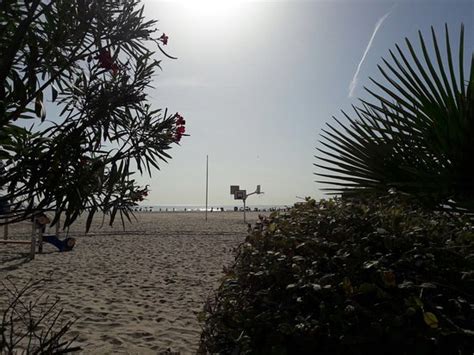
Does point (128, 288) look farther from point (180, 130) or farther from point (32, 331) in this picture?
point (32, 331)

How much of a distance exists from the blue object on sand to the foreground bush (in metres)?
9.63

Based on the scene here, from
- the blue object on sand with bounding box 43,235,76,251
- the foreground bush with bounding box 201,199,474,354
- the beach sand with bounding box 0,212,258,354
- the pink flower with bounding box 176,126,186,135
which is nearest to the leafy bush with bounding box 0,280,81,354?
the beach sand with bounding box 0,212,258,354

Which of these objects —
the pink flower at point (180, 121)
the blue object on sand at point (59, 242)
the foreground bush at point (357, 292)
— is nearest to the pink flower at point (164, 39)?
the pink flower at point (180, 121)

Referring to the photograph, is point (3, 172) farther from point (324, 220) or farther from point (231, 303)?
point (324, 220)

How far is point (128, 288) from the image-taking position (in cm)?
620

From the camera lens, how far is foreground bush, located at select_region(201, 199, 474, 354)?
1623mm

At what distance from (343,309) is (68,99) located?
A: 8.30ft

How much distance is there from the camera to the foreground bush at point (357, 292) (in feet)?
5.32

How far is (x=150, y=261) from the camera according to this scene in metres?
9.20

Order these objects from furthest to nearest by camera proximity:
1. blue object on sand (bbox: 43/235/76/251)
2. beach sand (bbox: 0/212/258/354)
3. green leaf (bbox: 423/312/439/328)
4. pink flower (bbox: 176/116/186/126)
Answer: blue object on sand (bbox: 43/235/76/251) → beach sand (bbox: 0/212/258/354) → pink flower (bbox: 176/116/186/126) → green leaf (bbox: 423/312/439/328)

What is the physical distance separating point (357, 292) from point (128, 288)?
5176 mm

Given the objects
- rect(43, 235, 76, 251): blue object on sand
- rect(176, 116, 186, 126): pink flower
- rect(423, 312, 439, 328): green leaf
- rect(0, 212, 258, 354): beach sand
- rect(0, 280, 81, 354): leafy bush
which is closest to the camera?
rect(423, 312, 439, 328): green leaf

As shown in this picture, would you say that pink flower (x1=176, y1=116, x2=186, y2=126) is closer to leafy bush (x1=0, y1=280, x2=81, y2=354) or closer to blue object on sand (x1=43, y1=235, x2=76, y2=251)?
leafy bush (x1=0, y1=280, x2=81, y2=354)

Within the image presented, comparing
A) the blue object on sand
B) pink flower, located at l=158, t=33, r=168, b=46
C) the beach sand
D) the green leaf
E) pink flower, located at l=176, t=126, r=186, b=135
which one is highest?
pink flower, located at l=158, t=33, r=168, b=46
